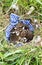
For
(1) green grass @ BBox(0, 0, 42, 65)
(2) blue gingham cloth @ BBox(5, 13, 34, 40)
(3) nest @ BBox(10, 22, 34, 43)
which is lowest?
(1) green grass @ BBox(0, 0, 42, 65)

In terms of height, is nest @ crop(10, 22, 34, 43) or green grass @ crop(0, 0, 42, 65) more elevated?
nest @ crop(10, 22, 34, 43)

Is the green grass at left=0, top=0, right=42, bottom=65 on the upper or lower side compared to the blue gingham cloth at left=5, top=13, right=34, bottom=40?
lower

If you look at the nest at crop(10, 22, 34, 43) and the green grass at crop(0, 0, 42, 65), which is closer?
the green grass at crop(0, 0, 42, 65)

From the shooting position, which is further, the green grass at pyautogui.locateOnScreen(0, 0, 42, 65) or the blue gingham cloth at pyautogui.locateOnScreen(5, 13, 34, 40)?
the blue gingham cloth at pyautogui.locateOnScreen(5, 13, 34, 40)

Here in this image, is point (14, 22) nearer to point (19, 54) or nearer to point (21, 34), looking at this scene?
point (21, 34)

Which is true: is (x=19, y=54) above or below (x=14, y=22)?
below

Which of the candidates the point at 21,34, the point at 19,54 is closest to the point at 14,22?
the point at 21,34

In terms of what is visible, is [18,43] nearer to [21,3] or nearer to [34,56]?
[34,56]

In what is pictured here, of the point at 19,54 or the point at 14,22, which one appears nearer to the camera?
the point at 19,54

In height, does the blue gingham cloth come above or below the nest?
above
